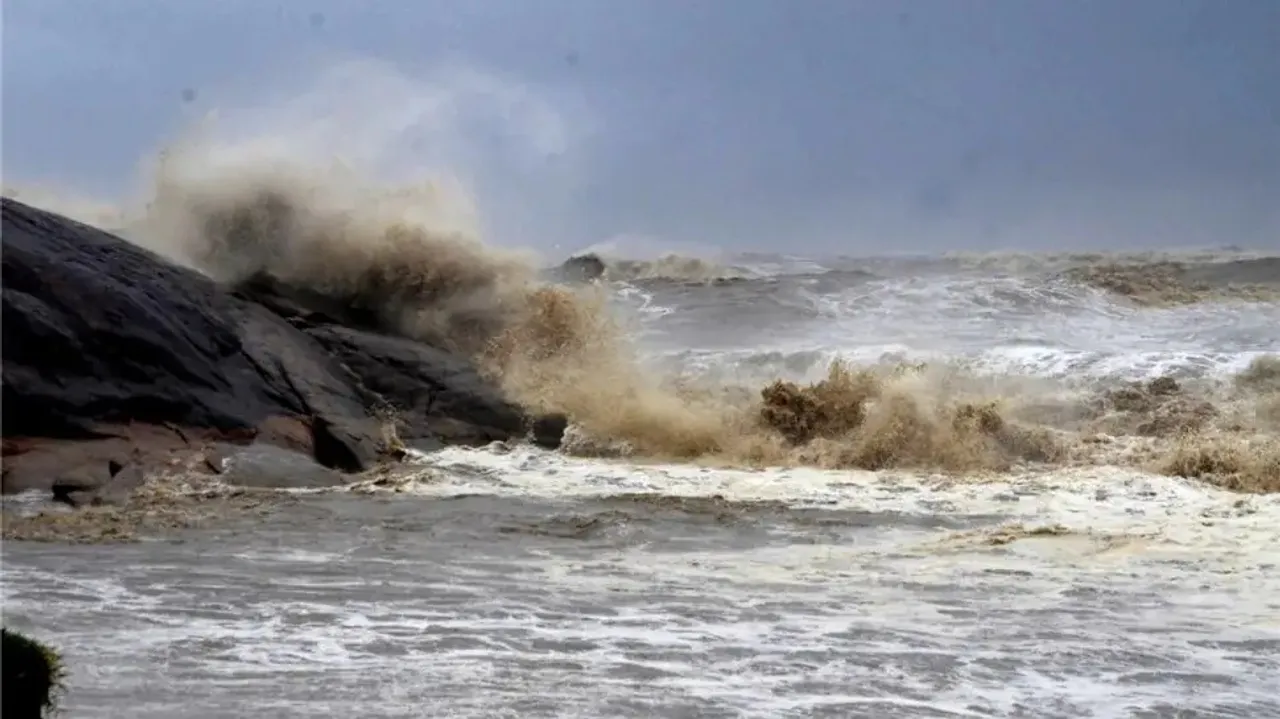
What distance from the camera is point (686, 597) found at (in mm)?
5699

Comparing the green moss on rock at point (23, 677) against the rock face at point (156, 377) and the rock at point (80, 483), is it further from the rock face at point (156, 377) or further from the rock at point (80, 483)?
the rock face at point (156, 377)

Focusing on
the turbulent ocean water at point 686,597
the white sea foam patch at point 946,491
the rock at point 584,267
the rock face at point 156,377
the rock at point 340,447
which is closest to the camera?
the turbulent ocean water at point 686,597

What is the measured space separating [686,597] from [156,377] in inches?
206

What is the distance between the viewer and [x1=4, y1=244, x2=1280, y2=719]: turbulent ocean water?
13.8ft

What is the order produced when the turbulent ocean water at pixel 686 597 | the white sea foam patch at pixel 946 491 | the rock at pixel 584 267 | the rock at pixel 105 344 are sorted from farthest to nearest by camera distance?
the rock at pixel 584 267, the rock at pixel 105 344, the white sea foam patch at pixel 946 491, the turbulent ocean water at pixel 686 597

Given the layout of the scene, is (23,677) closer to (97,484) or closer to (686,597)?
(686,597)

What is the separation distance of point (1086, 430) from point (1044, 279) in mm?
11951

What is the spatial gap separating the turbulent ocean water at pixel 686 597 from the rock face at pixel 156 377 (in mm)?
821

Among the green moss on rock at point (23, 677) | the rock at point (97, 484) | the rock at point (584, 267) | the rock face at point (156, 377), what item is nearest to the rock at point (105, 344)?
the rock face at point (156, 377)

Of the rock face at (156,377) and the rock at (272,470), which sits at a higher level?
the rock face at (156,377)

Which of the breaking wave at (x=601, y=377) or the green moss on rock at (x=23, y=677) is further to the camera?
the breaking wave at (x=601, y=377)

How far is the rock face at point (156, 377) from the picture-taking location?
28.0 ft

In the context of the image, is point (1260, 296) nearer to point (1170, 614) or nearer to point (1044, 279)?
point (1044, 279)

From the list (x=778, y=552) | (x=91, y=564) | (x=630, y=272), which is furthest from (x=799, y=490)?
(x=630, y=272)
